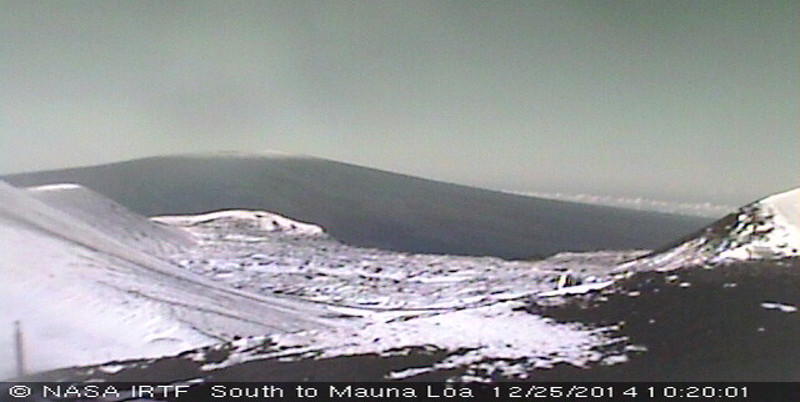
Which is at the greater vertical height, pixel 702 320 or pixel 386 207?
pixel 386 207

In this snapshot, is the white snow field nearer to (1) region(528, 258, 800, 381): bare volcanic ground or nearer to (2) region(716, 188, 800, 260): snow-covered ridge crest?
(1) region(528, 258, 800, 381): bare volcanic ground

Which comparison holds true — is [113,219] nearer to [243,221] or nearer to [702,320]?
[243,221]

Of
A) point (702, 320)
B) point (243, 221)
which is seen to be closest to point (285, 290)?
point (243, 221)

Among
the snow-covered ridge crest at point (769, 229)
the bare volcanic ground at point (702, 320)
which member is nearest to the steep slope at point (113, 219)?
the bare volcanic ground at point (702, 320)

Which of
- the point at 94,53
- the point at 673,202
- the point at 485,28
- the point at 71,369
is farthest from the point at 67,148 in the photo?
the point at 673,202

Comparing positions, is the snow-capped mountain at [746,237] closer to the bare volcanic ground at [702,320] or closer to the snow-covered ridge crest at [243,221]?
the bare volcanic ground at [702,320]

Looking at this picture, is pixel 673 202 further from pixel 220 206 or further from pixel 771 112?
pixel 220 206
